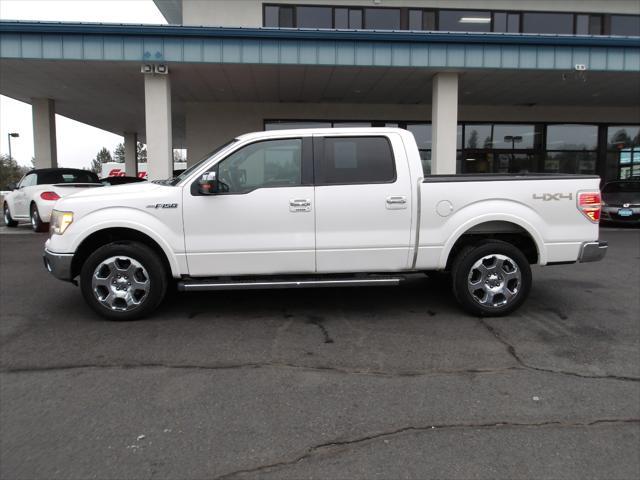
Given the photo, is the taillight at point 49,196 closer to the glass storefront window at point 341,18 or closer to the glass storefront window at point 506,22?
the glass storefront window at point 341,18

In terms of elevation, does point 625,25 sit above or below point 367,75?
above

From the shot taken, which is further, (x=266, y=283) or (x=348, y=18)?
(x=348, y=18)

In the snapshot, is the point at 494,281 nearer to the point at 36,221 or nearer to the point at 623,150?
the point at 36,221

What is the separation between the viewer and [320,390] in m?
3.79

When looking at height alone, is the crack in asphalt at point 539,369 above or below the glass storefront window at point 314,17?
below

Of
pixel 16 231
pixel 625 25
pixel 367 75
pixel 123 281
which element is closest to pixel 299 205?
pixel 123 281

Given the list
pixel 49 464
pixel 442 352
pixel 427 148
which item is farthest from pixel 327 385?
pixel 427 148

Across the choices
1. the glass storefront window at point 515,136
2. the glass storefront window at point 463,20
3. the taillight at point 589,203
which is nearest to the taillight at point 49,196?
the taillight at point 589,203

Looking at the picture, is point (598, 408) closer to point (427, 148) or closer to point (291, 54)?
point (291, 54)

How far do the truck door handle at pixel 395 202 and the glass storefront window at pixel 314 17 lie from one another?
1342 centimetres

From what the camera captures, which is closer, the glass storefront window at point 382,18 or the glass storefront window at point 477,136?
the glass storefront window at point 382,18

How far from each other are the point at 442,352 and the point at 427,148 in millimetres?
14506

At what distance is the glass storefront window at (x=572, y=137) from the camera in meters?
18.9

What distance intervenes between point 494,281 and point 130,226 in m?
3.82
